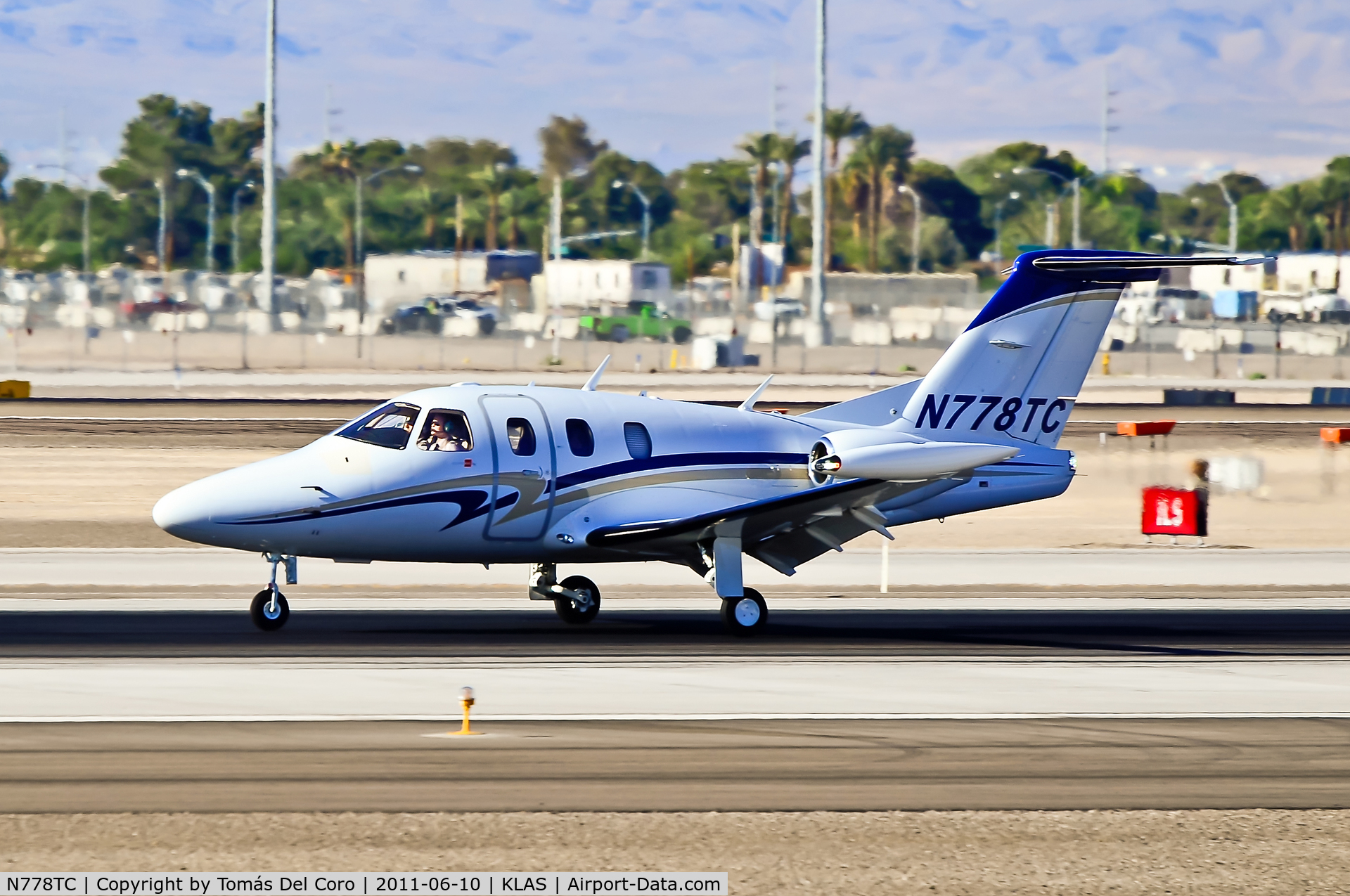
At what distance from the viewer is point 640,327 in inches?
4540

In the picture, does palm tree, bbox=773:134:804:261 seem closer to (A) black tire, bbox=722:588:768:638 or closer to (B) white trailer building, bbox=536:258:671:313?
(B) white trailer building, bbox=536:258:671:313

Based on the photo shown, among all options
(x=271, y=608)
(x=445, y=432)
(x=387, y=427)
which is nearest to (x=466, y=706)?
(x=271, y=608)

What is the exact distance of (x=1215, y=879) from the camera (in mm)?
11672

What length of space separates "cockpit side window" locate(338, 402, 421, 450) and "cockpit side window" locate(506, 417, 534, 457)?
115 cm

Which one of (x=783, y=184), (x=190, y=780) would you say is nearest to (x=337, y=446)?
(x=190, y=780)

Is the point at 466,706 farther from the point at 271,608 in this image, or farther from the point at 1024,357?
the point at 1024,357

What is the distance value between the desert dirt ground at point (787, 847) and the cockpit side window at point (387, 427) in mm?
9487

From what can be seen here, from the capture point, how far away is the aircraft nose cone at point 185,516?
68.1 ft

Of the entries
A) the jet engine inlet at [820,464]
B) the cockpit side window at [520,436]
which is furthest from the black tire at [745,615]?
the cockpit side window at [520,436]

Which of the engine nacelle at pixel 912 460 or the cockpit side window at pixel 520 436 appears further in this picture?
the cockpit side window at pixel 520 436

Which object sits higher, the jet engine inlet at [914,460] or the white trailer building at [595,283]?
the white trailer building at [595,283]

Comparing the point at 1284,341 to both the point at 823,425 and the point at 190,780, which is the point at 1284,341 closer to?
the point at 823,425

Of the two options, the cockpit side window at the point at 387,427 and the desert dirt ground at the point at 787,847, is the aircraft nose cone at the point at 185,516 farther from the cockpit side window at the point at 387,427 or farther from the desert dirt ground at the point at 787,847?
the desert dirt ground at the point at 787,847

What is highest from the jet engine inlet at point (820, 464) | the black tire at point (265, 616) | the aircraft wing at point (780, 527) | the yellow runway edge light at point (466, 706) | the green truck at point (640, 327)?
the green truck at point (640, 327)
